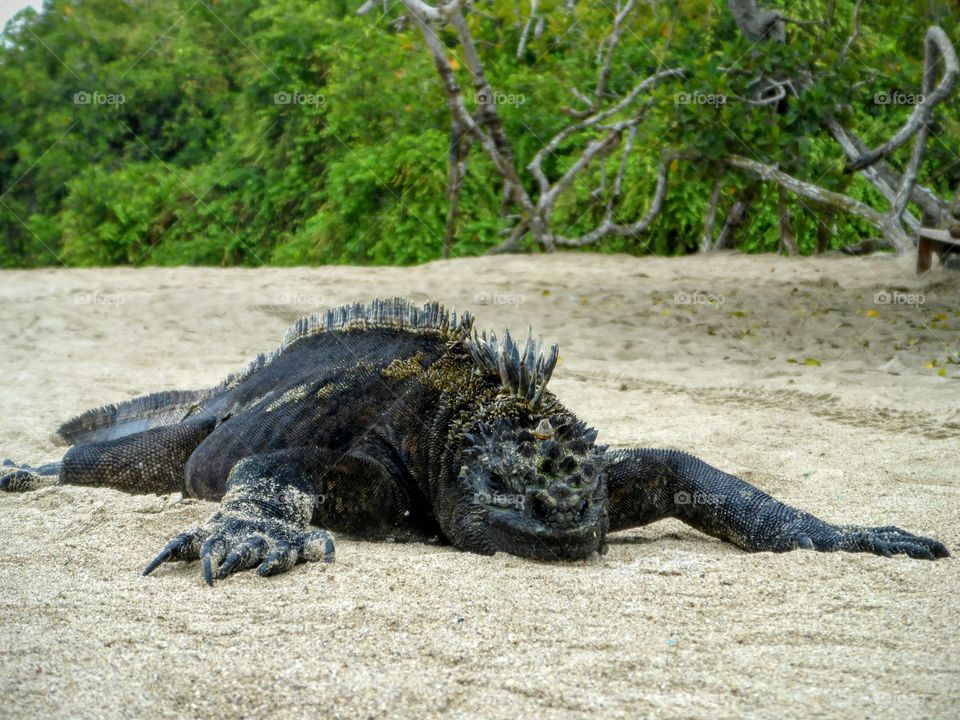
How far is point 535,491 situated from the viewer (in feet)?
10.4

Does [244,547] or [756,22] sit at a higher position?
[756,22]

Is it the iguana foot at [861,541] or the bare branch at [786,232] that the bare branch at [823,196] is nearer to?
the bare branch at [786,232]

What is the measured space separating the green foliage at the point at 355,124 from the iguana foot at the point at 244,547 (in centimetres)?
781

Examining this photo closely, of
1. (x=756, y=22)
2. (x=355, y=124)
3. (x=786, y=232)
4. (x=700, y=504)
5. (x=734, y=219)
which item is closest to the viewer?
(x=700, y=504)

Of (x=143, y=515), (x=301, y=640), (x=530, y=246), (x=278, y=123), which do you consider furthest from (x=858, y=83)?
(x=278, y=123)

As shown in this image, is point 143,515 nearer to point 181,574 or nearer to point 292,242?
point 181,574

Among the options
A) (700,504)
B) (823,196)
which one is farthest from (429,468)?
(823,196)

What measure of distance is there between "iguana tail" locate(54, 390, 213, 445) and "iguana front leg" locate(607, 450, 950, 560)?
252 centimetres

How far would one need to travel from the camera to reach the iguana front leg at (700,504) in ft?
11.7

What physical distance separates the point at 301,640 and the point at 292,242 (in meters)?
20.3

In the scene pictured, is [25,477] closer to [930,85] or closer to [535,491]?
[535,491]

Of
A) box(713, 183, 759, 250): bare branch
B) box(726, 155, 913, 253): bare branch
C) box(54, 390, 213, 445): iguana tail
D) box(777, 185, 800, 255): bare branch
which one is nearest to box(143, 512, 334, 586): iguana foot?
box(54, 390, 213, 445): iguana tail

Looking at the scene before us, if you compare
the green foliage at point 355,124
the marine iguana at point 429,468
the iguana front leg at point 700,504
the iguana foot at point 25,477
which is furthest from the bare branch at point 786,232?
the iguana foot at point 25,477

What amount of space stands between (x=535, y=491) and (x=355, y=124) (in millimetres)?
19006
